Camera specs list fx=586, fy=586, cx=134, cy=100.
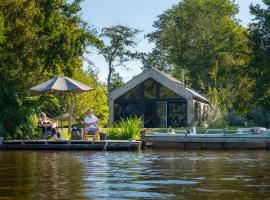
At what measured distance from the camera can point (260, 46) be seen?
44.5 m

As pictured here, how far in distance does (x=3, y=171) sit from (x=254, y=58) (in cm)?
3356

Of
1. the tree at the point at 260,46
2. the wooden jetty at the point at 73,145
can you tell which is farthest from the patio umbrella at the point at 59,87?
the tree at the point at 260,46

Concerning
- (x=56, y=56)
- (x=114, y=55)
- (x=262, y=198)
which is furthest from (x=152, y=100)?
(x=262, y=198)

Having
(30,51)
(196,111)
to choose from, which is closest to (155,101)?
(196,111)

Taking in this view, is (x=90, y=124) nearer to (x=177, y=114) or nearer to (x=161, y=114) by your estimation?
(x=177, y=114)

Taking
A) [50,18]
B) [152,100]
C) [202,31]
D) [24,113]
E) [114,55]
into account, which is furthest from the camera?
[114,55]

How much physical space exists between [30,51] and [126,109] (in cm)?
2000

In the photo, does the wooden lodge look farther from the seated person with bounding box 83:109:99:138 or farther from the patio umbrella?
the patio umbrella

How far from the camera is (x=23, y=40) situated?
28.0 meters

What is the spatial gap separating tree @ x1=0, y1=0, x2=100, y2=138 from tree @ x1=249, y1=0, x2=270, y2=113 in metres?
15.1

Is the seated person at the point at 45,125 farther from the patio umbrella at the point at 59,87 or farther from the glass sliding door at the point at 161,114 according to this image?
the glass sliding door at the point at 161,114

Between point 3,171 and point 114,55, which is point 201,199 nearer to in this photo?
point 3,171

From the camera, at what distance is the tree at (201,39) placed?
213 feet

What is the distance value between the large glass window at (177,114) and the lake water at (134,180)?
29.8 meters
